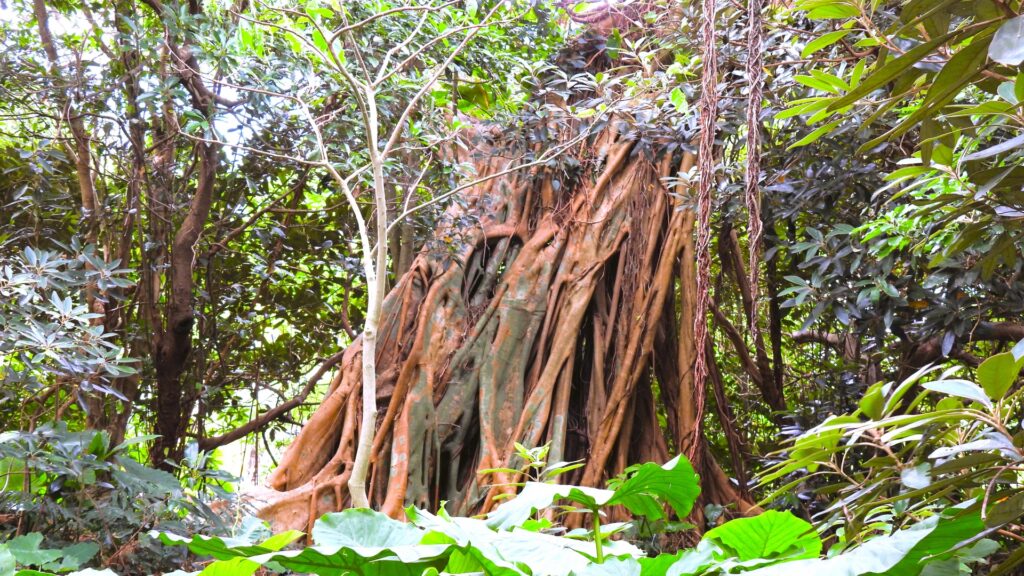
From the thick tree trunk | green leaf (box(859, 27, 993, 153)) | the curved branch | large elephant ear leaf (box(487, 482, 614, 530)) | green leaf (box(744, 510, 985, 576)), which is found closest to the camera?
green leaf (box(744, 510, 985, 576))

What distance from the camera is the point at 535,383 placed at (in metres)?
Answer: 3.35

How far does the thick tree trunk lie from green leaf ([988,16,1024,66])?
235 centimetres

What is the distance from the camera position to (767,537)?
78cm

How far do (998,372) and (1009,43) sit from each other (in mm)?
363

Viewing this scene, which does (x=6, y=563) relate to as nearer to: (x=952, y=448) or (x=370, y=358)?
(x=952, y=448)

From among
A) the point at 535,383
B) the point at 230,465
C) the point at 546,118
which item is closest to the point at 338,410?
the point at 535,383

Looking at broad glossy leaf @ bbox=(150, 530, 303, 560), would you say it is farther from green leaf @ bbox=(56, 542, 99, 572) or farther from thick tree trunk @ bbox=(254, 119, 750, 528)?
thick tree trunk @ bbox=(254, 119, 750, 528)

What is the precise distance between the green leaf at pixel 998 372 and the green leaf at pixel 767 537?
285mm

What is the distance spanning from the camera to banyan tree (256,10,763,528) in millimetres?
3123

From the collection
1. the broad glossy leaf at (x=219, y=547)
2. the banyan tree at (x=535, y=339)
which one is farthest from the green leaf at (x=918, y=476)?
the banyan tree at (x=535, y=339)

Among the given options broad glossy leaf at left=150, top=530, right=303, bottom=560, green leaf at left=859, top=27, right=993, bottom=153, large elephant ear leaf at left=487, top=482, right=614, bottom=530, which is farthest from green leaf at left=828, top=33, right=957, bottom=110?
broad glossy leaf at left=150, top=530, right=303, bottom=560

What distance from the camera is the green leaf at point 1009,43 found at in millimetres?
858

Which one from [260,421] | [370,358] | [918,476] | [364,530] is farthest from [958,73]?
[260,421]

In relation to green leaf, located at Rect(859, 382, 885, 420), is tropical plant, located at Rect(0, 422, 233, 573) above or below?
below
